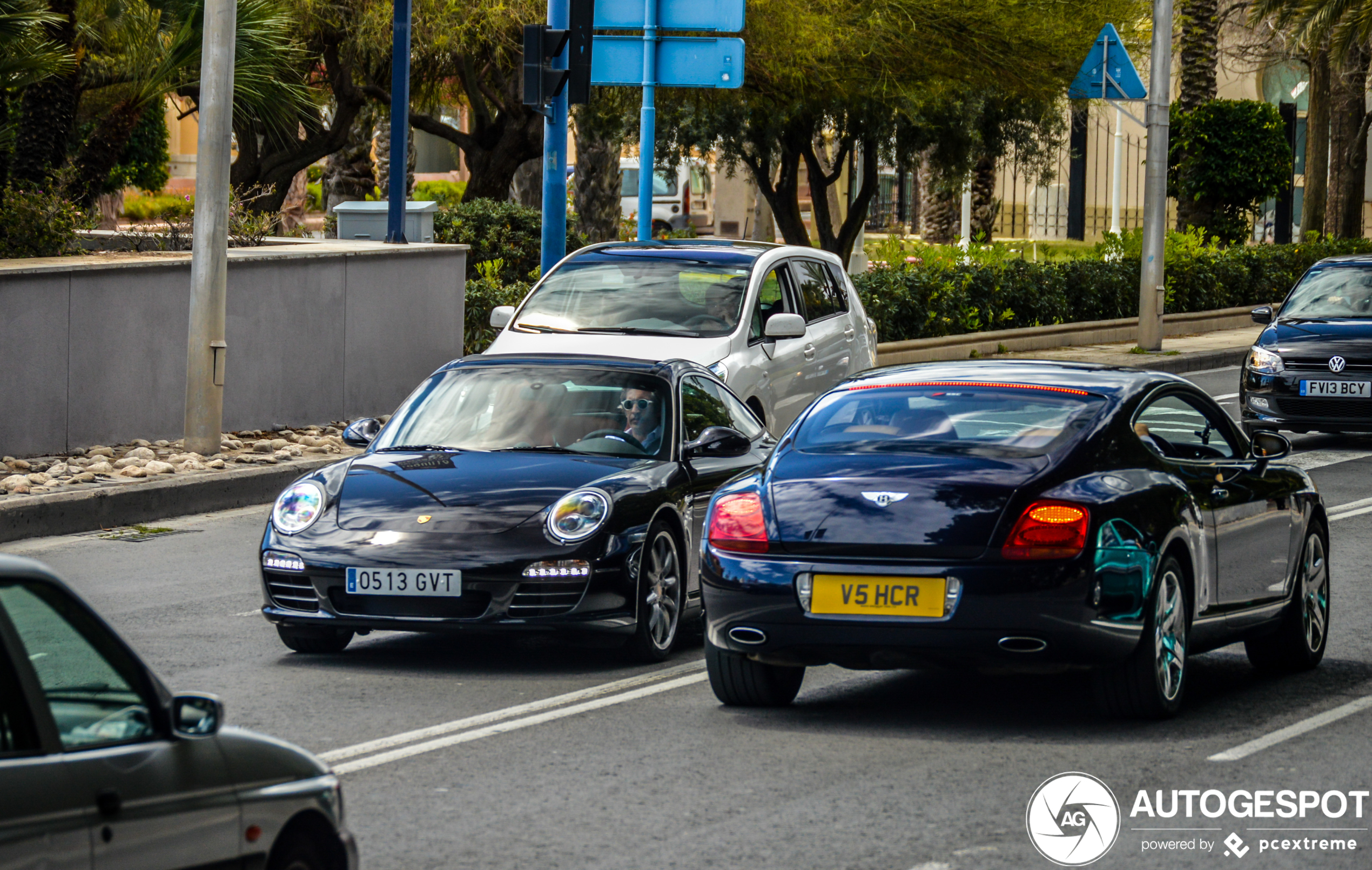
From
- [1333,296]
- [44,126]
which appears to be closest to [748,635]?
[1333,296]

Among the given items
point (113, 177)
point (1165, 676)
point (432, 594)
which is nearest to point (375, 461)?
point (432, 594)

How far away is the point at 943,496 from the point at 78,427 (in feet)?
30.8

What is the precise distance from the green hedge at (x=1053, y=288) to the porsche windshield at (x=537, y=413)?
1413 centimetres

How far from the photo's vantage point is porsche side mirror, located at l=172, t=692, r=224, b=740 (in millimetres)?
4043

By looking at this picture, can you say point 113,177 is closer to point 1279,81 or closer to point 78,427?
point 78,427

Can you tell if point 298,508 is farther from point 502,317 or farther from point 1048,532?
point 502,317

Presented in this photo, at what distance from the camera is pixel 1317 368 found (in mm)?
17266

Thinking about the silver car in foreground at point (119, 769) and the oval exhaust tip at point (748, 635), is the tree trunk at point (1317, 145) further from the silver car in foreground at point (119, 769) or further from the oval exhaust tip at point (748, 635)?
the silver car in foreground at point (119, 769)

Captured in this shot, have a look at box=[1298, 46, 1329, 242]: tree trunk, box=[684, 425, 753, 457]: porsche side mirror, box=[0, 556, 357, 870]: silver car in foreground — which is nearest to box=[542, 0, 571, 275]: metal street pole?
box=[684, 425, 753, 457]: porsche side mirror

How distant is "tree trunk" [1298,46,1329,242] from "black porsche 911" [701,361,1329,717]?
34.9 meters

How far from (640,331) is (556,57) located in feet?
13.5

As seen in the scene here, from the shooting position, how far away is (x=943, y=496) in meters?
7.21

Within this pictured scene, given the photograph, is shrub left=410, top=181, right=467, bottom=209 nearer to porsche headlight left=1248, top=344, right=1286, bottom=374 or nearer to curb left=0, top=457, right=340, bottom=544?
porsche headlight left=1248, top=344, right=1286, bottom=374

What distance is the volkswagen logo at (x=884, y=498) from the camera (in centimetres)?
726
